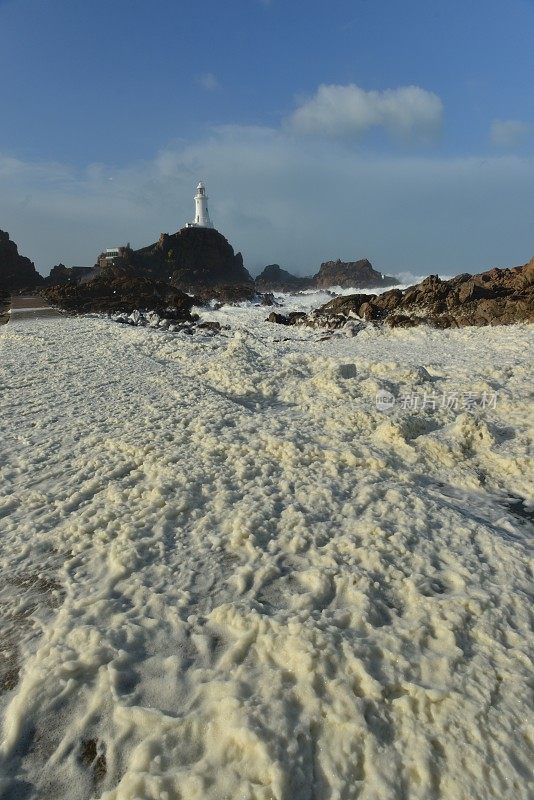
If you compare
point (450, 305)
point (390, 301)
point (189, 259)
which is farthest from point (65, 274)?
point (450, 305)

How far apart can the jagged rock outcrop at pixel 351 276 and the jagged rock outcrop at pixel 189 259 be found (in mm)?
10095

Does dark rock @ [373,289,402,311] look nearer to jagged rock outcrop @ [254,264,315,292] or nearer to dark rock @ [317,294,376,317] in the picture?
dark rock @ [317,294,376,317]

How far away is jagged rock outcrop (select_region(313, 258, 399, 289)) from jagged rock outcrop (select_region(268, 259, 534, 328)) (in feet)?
125

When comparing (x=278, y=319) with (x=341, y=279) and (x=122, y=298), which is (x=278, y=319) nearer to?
(x=122, y=298)

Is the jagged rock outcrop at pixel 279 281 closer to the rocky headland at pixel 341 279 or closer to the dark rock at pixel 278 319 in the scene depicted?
the rocky headland at pixel 341 279

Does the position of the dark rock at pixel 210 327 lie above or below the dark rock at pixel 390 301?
below

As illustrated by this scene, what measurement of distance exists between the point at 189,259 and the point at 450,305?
4718cm

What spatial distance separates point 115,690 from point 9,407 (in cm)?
553

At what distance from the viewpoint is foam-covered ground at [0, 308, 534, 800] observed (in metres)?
1.96

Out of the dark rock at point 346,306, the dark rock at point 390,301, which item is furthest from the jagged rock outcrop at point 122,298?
the dark rock at point 390,301

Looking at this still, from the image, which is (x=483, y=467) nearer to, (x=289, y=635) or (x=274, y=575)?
(x=274, y=575)

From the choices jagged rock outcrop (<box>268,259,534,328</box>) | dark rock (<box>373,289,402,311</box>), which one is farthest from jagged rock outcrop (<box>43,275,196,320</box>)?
dark rock (<box>373,289,402,311</box>)

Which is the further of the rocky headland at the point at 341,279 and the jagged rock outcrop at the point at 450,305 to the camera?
the rocky headland at the point at 341,279

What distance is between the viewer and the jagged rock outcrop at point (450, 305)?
1424 cm
